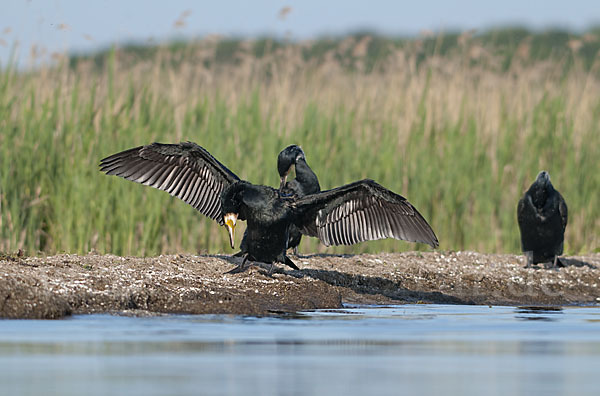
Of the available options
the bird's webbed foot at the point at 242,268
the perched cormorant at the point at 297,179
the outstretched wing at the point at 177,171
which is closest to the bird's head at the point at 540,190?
the perched cormorant at the point at 297,179

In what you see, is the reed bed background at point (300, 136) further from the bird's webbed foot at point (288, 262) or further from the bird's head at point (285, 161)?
the bird's webbed foot at point (288, 262)

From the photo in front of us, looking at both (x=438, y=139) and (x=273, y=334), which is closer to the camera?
(x=273, y=334)

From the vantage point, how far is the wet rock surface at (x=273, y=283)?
7.97 meters

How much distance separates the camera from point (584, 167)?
13719mm

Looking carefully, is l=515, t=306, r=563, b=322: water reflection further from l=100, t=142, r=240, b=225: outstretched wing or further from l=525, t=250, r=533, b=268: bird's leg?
l=100, t=142, r=240, b=225: outstretched wing

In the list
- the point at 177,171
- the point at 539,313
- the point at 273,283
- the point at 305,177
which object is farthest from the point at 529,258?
the point at 177,171

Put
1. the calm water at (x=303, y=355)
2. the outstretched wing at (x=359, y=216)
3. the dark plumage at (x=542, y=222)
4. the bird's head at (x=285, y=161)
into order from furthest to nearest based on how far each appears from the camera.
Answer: the dark plumage at (x=542, y=222) < the bird's head at (x=285, y=161) < the outstretched wing at (x=359, y=216) < the calm water at (x=303, y=355)

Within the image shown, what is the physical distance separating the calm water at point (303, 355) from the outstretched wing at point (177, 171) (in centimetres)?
205

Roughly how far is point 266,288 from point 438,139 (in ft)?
18.3

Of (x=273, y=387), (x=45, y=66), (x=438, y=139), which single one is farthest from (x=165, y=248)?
(x=273, y=387)

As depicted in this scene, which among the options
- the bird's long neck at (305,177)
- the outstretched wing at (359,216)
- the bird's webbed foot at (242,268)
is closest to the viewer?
the bird's webbed foot at (242,268)

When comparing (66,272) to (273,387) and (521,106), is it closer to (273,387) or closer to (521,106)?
(273,387)

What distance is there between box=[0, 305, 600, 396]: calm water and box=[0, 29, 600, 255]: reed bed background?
3.61 meters

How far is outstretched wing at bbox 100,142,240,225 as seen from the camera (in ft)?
31.8
